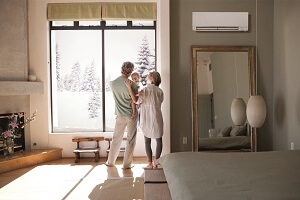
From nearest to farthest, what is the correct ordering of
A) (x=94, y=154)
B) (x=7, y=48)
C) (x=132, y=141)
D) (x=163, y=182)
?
(x=163, y=182) < (x=132, y=141) < (x=7, y=48) < (x=94, y=154)

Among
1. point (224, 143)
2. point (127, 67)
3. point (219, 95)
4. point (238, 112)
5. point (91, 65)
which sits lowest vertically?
point (224, 143)

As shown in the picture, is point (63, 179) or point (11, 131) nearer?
point (63, 179)

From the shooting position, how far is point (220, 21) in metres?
4.80

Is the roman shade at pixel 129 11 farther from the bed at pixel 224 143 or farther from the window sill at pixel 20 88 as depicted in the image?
the bed at pixel 224 143

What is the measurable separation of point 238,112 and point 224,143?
18.9 inches

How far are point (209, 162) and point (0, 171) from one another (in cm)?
315

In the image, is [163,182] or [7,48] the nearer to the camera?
Answer: [163,182]

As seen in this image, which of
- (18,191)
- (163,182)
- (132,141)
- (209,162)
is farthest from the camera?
(132,141)

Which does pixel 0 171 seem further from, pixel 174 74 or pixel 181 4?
pixel 181 4

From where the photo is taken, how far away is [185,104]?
4.88m

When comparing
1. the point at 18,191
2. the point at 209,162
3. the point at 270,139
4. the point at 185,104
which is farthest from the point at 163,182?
the point at 270,139

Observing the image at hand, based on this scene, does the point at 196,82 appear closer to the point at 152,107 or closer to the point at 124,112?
the point at 152,107

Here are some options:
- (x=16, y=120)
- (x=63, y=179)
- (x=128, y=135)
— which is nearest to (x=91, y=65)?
(x=16, y=120)

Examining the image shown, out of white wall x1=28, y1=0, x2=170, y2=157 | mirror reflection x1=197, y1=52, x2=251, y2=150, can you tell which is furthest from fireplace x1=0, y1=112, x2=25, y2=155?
mirror reflection x1=197, y1=52, x2=251, y2=150
